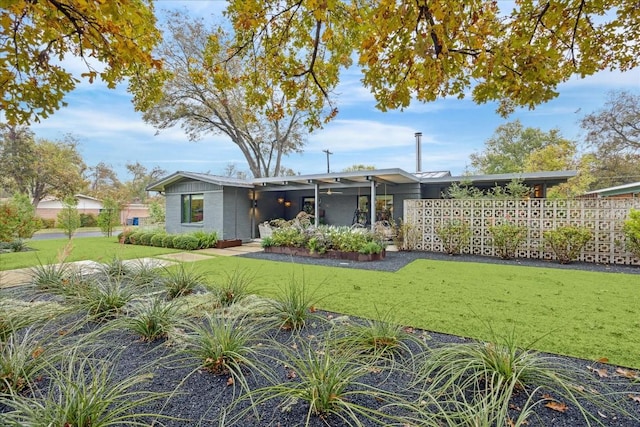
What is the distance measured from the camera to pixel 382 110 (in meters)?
4.05

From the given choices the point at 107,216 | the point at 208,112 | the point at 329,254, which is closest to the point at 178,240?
the point at 329,254

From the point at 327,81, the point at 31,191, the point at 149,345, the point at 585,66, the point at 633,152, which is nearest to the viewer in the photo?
the point at 149,345

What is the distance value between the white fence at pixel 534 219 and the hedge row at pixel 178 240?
763 centimetres

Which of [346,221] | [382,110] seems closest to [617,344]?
[382,110]

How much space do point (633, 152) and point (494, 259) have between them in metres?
21.7

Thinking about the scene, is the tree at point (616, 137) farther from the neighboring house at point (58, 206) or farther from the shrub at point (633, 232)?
the neighboring house at point (58, 206)

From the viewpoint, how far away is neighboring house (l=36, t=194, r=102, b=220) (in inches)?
1161

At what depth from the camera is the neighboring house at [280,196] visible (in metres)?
12.5

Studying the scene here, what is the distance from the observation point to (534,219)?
9.19 m

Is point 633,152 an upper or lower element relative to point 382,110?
upper

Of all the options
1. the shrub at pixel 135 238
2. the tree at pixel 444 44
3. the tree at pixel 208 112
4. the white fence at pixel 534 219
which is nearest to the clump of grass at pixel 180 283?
the tree at pixel 444 44

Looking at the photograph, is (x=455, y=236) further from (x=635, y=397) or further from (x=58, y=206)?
(x=58, y=206)

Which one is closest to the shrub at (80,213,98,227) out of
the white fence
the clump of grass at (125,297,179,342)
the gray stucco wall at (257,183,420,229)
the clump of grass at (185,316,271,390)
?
the gray stucco wall at (257,183,420,229)

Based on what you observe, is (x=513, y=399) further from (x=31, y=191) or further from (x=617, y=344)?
(x=31, y=191)
